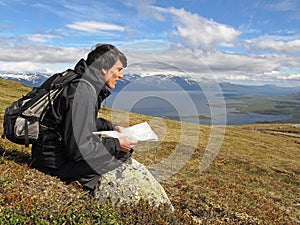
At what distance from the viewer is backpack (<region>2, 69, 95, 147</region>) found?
7.01 metres

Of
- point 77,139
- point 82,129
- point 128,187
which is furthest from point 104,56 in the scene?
point 128,187

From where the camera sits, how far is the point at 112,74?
760 centimetres

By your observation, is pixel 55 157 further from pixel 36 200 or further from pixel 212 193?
pixel 212 193

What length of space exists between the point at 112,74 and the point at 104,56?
20.4 inches

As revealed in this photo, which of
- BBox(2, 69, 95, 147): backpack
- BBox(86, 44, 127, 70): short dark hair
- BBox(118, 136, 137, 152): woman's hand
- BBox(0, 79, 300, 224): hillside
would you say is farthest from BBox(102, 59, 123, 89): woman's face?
BBox(0, 79, 300, 224): hillside

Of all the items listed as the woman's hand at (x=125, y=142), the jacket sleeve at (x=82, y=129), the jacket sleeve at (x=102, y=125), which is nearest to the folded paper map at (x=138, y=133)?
the woman's hand at (x=125, y=142)

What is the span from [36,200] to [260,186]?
16.7 metres

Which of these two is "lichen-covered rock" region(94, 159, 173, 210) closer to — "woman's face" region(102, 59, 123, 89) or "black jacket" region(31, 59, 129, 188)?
"black jacket" region(31, 59, 129, 188)

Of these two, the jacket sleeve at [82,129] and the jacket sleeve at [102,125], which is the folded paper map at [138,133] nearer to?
the jacket sleeve at [82,129]

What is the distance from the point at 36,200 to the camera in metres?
6.95

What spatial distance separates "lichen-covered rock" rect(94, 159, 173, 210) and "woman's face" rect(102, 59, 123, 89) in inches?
114

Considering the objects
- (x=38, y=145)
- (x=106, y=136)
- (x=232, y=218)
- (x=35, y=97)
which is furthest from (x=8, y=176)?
(x=232, y=218)

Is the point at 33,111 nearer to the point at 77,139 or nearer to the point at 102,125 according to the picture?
the point at 77,139

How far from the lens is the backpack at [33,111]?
7.01m
